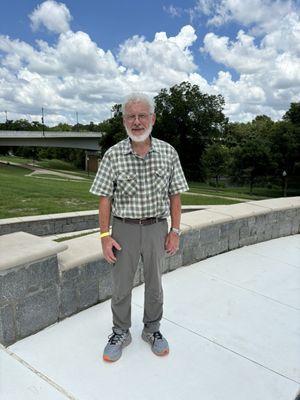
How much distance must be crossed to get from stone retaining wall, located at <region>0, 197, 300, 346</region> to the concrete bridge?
45411 millimetres

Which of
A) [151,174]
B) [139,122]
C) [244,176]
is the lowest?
[244,176]

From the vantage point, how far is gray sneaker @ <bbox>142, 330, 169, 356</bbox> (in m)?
2.48

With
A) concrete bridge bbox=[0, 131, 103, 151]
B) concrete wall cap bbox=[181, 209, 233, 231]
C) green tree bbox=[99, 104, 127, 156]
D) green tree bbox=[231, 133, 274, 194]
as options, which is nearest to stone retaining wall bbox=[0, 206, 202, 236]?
concrete wall cap bbox=[181, 209, 233, 231]

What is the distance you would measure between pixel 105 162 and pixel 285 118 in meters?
47.3

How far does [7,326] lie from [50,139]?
50505mm

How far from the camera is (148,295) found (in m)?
2.55

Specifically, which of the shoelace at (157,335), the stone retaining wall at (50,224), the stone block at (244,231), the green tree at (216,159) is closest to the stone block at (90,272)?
the shoelace at (157,335)

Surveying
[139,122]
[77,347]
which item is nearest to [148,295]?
[77,347]

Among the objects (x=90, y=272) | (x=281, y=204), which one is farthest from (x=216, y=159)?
(x=90, y=272)

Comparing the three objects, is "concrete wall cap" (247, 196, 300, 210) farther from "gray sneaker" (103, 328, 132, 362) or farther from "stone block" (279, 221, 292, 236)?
"gray sneaker" (103, 328, 132, 362)

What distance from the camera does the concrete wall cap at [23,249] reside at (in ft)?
7.78

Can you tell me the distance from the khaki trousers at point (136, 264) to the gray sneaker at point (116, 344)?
0.16ft

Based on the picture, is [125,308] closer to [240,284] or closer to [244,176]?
[240,284]

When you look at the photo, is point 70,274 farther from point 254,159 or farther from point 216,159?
point 216,159
